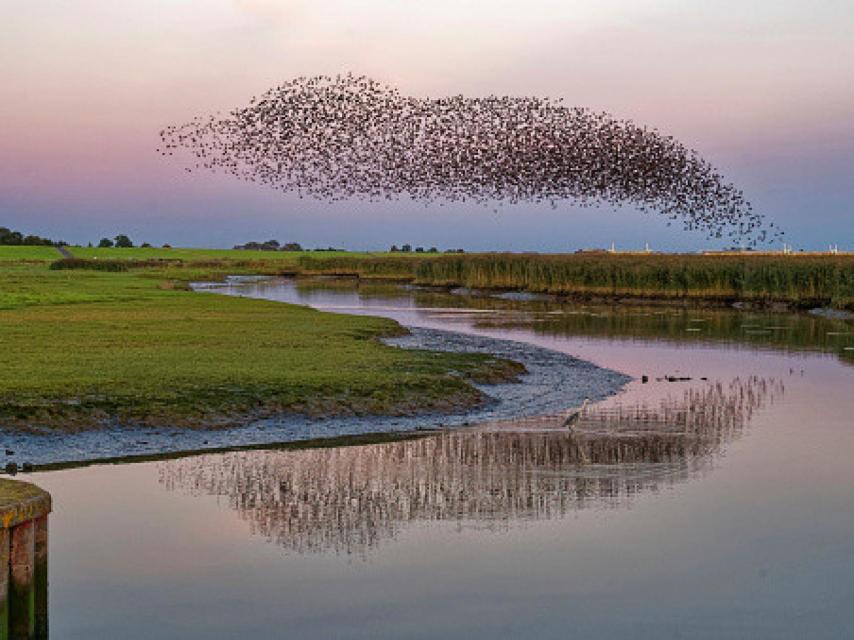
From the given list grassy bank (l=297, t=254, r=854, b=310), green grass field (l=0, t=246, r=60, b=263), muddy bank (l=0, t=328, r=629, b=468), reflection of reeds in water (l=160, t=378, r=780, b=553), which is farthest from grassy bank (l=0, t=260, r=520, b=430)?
green grass field (l=0, t=246, r=60, b=263)

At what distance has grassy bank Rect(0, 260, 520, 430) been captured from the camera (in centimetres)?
2098

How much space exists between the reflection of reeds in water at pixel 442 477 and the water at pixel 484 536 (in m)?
0.05

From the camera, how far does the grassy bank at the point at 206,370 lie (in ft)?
68.8

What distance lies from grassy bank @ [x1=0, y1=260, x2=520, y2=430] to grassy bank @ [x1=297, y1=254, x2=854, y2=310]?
30879 mm

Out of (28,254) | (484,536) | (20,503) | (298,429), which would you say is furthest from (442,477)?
(28,254)

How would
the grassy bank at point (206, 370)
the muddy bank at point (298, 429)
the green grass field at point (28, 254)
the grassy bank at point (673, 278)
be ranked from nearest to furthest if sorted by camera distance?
the muddy bank at point (298, 429)
the grassy bank at point (206, 370)
the grassy bank at point (673, 278)
the green grass field at point (28, 254)

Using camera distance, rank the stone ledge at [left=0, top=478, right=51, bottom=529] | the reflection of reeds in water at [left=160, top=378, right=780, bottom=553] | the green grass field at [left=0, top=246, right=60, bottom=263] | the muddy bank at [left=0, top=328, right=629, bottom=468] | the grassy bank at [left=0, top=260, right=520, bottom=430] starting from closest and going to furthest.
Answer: the stone ledge at [left=0, top=478, right=51, bottom=529] < the reflection of reeds in water at [left=160, top=378, right=780, bottom=553] < the muddy bank at [left=0, top=328, right=629, bottom=468] < the grassy bank at [left=0, top=260, right=520, bottom=430] < the green grass field at [left=0, top=246, right=60, bottom=263]

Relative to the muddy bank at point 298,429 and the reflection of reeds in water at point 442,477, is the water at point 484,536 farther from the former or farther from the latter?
the muddy bank at point 298,429

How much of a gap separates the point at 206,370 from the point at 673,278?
5168 cm

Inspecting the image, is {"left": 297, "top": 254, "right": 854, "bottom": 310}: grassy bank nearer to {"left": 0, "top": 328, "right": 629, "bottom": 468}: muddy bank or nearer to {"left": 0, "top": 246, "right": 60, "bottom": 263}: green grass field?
{"left": 0, "top": 328, "right": 629, "bottom": 468}: muddy bank

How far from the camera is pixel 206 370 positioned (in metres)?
25.6

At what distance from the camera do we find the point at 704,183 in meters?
83.9

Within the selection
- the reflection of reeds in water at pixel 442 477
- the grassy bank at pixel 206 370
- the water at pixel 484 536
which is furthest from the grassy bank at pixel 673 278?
the reflection of reeds in water at pixel 442 477

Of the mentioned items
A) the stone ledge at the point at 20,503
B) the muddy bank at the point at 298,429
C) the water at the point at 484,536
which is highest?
the stone ledge at the point at 20,503
